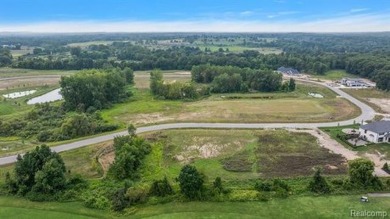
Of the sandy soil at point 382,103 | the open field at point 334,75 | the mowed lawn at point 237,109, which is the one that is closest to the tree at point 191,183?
the mowed lawn at point 237,109

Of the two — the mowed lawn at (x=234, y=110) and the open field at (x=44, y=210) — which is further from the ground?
the mowed lawn at (x=234, y=110)

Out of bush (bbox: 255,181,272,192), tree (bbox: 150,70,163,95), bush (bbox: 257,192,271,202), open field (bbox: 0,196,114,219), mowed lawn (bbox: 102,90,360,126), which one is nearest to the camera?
open field (bbox: 0,196,114,219)

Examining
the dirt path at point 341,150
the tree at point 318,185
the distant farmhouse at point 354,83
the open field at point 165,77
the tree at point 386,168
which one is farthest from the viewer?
the open field at point 165,77

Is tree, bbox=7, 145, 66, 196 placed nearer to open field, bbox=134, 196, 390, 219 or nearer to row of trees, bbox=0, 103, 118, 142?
open field, bbox=134, 196, 390, 219

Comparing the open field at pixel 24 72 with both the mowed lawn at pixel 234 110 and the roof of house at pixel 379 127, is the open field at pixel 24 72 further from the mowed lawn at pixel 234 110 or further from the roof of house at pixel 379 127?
the roof of house at pixel 379 127

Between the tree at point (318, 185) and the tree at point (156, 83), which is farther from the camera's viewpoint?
the tree at point (156, 83)

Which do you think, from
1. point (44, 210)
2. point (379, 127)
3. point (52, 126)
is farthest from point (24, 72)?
point (379, 127)

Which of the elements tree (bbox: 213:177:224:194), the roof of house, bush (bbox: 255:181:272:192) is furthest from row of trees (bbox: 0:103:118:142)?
the roof of house

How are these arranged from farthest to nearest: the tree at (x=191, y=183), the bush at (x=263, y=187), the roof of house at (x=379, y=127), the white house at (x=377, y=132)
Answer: the roof of house at (x=379, y=127)
the white house at (x=377, y=132)
the bush at (x=263, y=187)
the tree at (x=191, y=183)
